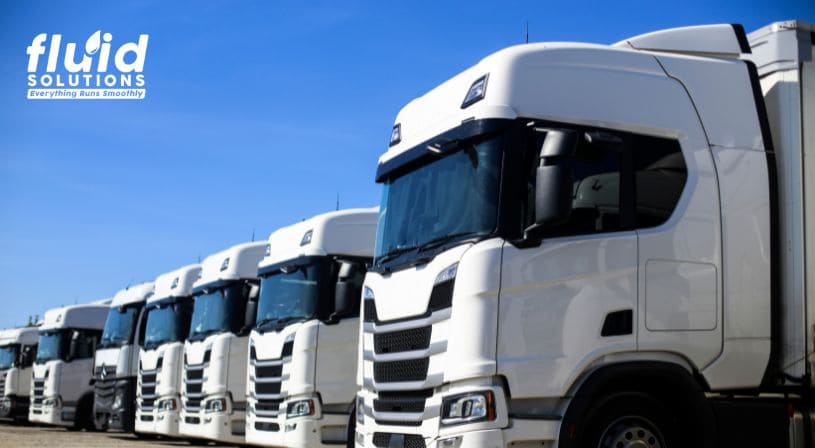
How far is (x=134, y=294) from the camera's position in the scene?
23.0 metres

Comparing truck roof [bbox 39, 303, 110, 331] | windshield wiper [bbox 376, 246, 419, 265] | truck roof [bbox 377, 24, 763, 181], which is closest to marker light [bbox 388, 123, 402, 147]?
truck roof [bbox 377, 24, 763, 181]

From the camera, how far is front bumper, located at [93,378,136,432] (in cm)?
2200

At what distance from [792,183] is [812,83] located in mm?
777

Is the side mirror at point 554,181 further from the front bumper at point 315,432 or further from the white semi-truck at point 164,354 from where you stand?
the white semi-truck at point 164,354

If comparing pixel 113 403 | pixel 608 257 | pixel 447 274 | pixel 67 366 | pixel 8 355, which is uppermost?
pixel 8 355

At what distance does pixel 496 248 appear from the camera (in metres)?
7.24

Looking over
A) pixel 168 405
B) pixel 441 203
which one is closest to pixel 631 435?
pixel 441 203

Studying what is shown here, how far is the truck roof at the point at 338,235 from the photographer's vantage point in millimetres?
13891

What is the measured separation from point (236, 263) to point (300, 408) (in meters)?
4.58

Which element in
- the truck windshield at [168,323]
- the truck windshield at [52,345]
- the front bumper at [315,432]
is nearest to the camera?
the front bumper at [315,432]

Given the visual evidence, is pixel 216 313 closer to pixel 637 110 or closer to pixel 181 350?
pixel 181 350

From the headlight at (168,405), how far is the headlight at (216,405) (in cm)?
259

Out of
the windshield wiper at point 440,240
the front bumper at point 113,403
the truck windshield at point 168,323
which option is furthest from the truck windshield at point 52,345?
the windshield wiper at point 440,240

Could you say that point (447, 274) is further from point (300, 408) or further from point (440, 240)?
point (300, 408)
